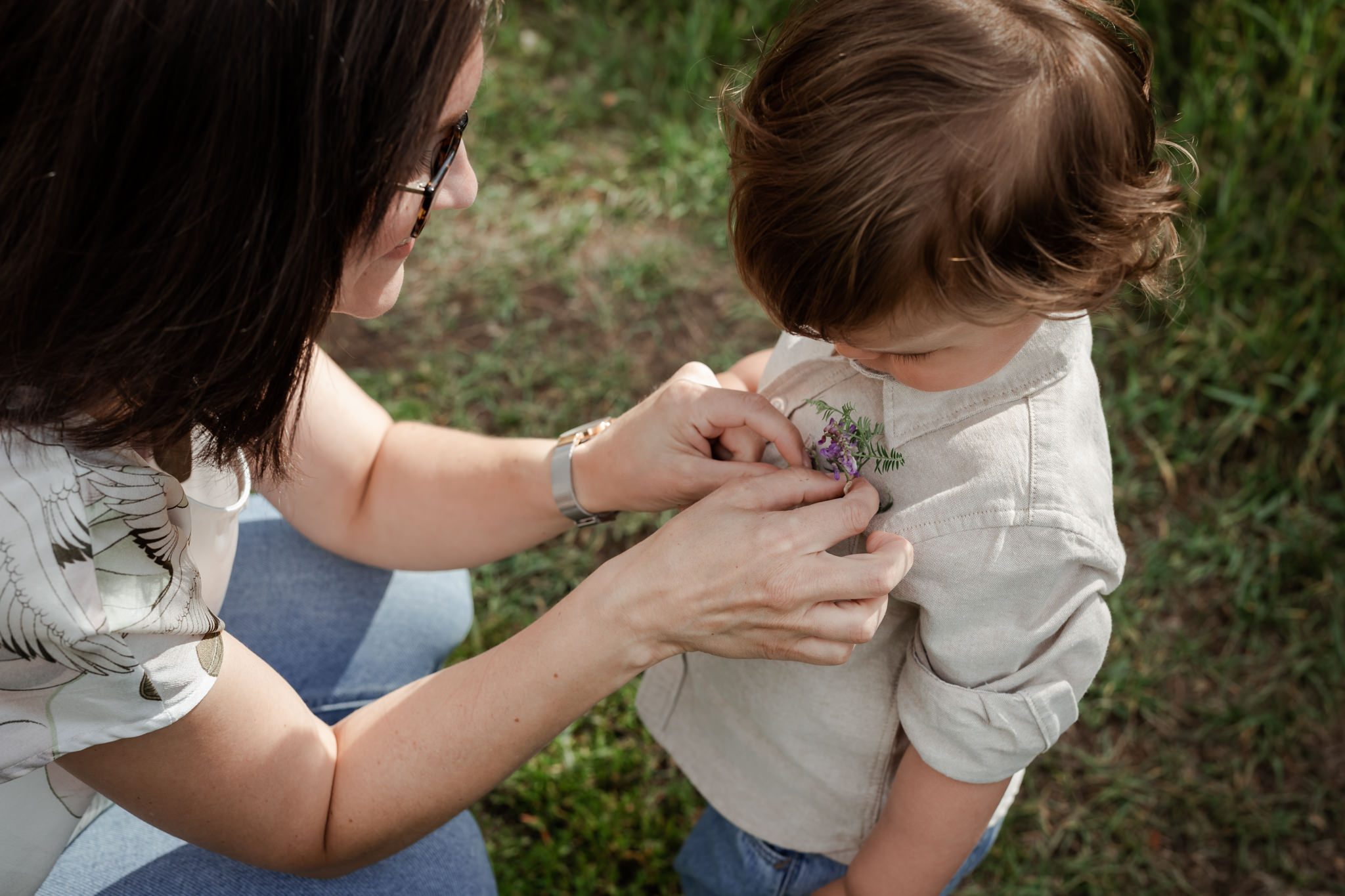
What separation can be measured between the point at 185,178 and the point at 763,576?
0.85 meters

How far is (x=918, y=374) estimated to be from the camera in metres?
1.32

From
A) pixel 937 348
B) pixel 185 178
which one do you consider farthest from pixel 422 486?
pixel 937 348

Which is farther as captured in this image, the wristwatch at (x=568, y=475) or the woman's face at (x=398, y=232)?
the wristwatch at (x=568, y=475)

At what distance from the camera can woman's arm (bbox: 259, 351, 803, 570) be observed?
1804mm

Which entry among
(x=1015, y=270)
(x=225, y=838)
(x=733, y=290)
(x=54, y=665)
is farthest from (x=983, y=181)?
(x=733, y=290)

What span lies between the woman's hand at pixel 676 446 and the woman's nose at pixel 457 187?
0.45m

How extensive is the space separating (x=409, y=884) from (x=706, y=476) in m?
0.83

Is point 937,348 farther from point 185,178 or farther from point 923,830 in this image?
point 185,178

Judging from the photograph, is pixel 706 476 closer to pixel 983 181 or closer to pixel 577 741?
pixel 983 181

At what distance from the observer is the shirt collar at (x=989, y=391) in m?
1.35

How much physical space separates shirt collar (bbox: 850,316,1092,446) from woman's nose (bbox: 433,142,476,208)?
2.20 feet

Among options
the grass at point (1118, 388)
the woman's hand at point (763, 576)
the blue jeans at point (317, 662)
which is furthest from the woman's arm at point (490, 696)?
the grass at point (1118, 388)

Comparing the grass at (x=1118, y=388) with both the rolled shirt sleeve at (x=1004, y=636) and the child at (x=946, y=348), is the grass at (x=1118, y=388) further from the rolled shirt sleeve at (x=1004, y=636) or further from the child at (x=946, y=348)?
the rolled shirt sleeve at (x=1004, y=636)

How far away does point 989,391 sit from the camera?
4.45 ft
